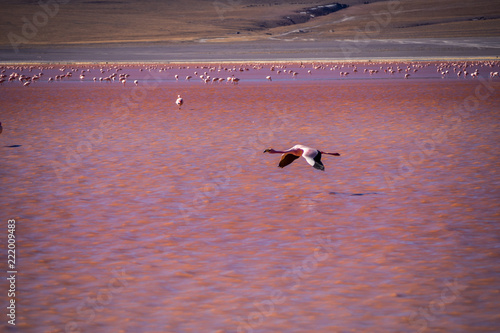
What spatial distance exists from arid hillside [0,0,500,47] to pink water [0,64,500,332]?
236ft

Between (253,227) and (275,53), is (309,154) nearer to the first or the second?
(253,227)

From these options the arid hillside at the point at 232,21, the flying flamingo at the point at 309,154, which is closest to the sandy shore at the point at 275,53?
the arid hillside at the point at 232,21

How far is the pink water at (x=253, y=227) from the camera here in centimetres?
409

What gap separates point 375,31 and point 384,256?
92.1 meters

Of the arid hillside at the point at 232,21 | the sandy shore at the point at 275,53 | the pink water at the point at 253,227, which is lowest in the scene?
the arid hillside at the point at 232,21

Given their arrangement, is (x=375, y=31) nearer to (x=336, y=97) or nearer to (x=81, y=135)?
(x=336, y=97)

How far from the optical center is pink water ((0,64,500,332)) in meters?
4.09

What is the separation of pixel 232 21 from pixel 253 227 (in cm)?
11221

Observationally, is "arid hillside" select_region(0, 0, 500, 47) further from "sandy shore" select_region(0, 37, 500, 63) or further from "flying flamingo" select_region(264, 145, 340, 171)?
"flying flamingo" select_region(264, 145, 340, 171)

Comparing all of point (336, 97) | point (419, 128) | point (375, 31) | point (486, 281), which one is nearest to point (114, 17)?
point (375, 31)

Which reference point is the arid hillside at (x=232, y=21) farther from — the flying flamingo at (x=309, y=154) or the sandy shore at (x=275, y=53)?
the flying flamingo at (x=309, y=154)

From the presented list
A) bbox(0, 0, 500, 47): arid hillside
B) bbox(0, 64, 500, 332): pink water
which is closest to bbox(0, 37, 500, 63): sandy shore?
bbox(0, 0, 500, 47): arid hillside

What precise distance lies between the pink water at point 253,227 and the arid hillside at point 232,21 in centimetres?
7187

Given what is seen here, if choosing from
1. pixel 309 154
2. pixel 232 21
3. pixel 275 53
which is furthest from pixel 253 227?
pixel 232 21
